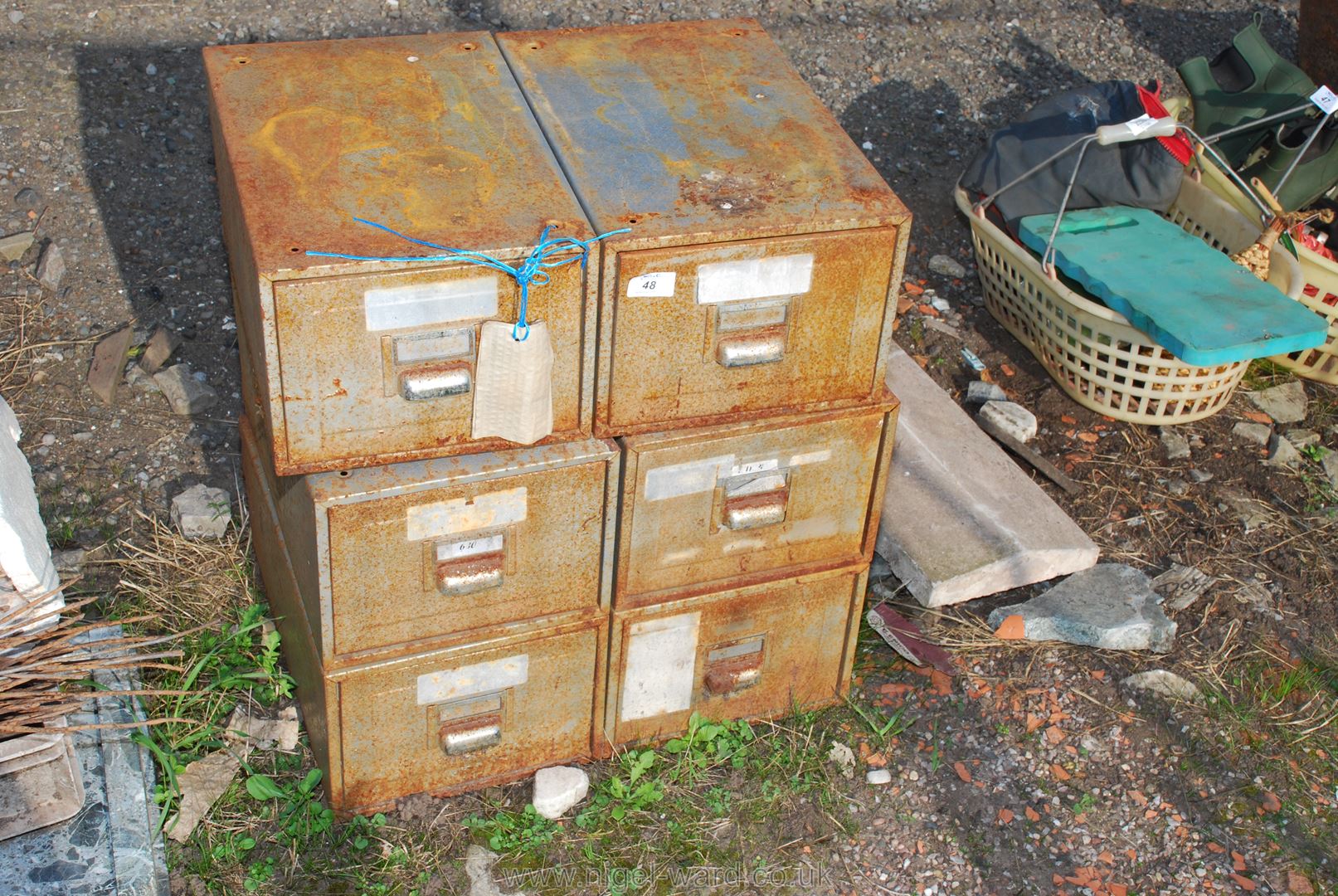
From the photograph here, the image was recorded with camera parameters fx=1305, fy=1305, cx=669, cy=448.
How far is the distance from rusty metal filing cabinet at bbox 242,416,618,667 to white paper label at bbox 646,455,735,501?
96 millimetres

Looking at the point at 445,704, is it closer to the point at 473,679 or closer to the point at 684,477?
the point at 473,679

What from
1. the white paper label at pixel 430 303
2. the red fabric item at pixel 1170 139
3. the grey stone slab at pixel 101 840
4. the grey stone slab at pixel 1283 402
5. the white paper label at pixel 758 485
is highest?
the white paper label at pixel 430 303

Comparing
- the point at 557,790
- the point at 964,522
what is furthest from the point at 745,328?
the point at 964,522

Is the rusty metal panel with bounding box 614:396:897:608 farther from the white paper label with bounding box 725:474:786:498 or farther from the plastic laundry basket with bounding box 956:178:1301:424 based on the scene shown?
the plastic laundry basket with bounding box 956:178:1301:424

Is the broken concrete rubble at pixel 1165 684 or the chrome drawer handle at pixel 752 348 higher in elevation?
the chrome drawer handle at pixel 752 348

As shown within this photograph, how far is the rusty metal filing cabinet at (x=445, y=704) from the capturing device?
3.01m

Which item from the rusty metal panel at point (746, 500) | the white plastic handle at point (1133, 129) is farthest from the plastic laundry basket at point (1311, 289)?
the rusty metal panel at point (746, 500)

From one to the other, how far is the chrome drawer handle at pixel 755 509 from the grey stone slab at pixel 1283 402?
2.47m

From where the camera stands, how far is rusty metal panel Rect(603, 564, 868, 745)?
321cm

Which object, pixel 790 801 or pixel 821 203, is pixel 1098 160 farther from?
pixel 790 801

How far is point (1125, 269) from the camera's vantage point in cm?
438

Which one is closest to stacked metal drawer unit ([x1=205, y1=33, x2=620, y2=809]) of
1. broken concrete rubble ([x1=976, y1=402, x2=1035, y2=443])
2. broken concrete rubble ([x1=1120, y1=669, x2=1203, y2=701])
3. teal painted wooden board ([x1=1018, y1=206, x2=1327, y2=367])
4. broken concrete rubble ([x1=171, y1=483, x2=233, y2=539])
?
broken concrete rubble ([x1=171, y1=483, x2=233, y2=539])

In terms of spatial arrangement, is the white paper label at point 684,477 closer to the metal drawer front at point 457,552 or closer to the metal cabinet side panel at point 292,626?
the metal drawer front at point 457,552

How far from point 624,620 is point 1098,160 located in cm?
262
